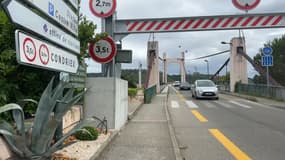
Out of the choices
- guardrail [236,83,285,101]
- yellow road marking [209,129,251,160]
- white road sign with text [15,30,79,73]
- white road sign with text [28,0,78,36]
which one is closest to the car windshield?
guardrail [236,83,285,101]

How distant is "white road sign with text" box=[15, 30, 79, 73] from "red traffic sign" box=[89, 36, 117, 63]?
2.23 metres

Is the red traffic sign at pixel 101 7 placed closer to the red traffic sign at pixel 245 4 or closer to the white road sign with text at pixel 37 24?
the white road sign with text at pixel 37 24

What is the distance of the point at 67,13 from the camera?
5.43 m

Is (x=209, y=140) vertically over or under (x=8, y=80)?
under

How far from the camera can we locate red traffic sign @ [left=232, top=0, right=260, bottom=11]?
9117mm

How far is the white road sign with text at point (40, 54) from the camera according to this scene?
11.9ft

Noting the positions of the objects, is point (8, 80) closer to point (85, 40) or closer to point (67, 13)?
point (67, 13)

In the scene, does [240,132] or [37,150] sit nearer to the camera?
[37,150]

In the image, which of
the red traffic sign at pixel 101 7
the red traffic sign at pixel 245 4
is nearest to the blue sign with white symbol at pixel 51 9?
the red traffic sign at pixel 101 7

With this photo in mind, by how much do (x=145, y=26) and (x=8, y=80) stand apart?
205 inches

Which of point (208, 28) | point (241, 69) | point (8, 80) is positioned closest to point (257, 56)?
point (241, 69)

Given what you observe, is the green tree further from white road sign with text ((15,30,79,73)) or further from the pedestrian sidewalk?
white road sign with text ((15,30,79,73))

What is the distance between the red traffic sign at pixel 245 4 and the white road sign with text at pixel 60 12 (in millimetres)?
5322

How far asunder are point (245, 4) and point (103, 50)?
451cm
